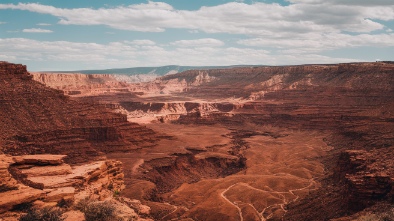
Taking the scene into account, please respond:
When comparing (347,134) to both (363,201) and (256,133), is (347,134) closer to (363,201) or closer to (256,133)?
(256,133)

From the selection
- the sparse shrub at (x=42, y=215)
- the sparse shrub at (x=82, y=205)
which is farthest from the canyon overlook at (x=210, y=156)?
the sparse shrub at (x=42, y=215)

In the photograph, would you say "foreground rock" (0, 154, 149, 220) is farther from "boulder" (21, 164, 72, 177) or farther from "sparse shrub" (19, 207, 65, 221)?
"sparse shrub" (19, 207, 65, 221)

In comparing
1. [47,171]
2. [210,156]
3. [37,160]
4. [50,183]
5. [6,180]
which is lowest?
[210,156]

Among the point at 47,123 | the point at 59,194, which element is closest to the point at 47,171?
the point at 59,194

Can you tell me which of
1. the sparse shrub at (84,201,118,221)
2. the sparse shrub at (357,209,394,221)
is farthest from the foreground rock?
the sparse shrub at (357,209,394,221)

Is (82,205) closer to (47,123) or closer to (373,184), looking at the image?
(373,184)

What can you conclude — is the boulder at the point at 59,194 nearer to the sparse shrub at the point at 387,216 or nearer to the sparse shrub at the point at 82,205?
the sparse shrub at the point at 82,205
